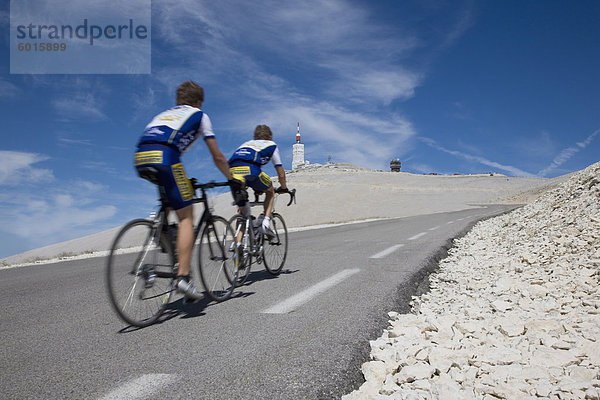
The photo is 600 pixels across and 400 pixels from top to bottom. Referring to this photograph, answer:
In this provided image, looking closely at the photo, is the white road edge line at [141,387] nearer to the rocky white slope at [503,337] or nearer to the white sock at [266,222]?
the rocky white slope at [503,337]

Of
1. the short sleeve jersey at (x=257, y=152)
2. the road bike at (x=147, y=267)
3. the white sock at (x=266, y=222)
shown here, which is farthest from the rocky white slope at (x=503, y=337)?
the short sleeve jersey at (x=257, y=152)

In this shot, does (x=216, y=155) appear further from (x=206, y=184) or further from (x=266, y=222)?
(x=266, y=222)

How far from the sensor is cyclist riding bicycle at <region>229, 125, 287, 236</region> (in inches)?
195

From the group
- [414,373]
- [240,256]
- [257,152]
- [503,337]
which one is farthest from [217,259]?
[503,337]

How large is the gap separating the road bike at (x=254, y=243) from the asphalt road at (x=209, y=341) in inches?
11.7

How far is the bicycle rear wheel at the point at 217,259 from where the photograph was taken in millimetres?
4051

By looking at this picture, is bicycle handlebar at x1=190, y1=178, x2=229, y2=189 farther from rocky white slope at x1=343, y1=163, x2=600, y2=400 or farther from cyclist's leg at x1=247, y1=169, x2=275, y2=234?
rocky white slope at x1=343, y1=163, x2=600, y2=400

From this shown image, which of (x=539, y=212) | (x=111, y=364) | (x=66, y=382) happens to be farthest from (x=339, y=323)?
(x=539, y=212)

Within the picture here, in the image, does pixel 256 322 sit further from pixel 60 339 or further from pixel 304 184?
pixel 304 184

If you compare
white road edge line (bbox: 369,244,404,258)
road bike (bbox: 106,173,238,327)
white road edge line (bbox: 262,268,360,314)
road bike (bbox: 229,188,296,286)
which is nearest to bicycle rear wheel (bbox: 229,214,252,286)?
road bike (bbox: 229,188,296,286)

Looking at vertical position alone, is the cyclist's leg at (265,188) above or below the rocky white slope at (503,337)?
above

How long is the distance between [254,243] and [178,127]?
2.26 metres

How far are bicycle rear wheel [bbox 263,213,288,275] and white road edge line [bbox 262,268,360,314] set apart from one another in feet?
3.08

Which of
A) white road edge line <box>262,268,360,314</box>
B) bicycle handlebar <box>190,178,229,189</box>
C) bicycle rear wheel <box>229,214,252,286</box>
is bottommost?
white road edge line <box>262,268,360,314</box>
